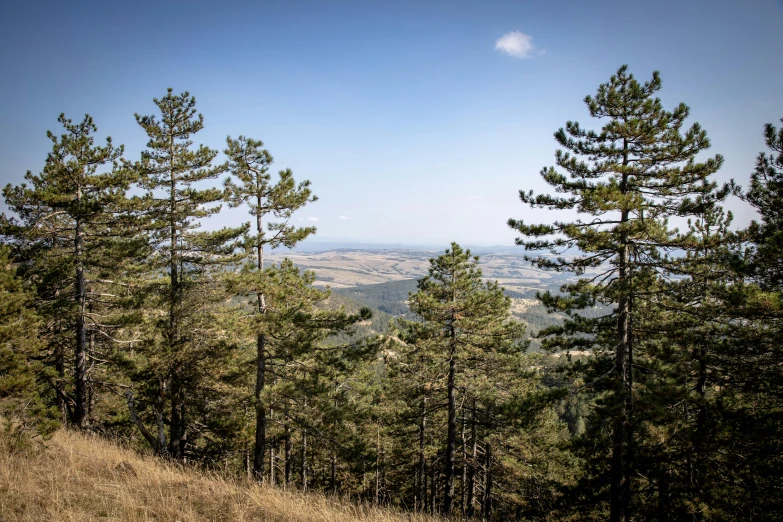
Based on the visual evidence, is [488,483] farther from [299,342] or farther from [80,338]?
[80,338]

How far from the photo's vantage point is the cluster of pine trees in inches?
342

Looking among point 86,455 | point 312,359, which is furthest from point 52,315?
point 312,359

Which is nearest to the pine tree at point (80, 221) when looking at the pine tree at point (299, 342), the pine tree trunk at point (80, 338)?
the pine tree trunk at point (80, 338)

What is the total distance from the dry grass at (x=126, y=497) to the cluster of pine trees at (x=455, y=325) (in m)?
1.70

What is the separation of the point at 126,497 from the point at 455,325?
10382 mm

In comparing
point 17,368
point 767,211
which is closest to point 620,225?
point 767,211

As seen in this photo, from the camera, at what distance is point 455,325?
1323 cm

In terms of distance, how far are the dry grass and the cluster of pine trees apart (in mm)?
1703

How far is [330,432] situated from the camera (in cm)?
1176

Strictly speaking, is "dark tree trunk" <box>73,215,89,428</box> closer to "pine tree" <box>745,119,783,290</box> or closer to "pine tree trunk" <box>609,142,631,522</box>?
"pine tree trunk" <box>609,142,631,522</box>

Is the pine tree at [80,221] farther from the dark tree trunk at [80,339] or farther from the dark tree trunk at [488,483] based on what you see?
the dark tree trunk at [488,483]

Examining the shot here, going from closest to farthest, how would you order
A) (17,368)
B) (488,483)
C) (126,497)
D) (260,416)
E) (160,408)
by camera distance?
(126,497) → (17,368) → (260,416) → (160,408) → (488,483)

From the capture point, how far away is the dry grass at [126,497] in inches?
170

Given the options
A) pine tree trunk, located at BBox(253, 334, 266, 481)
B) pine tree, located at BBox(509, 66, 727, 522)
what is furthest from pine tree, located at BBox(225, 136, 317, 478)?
pine tree, located at BBox(509, 66, 727, 522)
